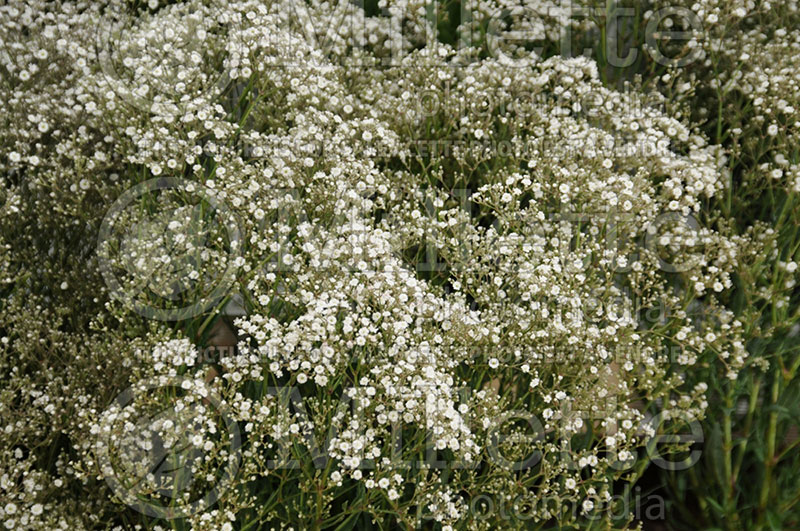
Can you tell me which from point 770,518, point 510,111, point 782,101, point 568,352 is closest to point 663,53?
point 782,101

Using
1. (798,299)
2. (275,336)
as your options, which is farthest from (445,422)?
(798,299)

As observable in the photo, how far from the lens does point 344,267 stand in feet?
11.0

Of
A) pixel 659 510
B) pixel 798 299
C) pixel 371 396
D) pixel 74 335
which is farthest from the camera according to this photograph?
pixel 659 510

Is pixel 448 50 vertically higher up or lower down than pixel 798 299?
higher up

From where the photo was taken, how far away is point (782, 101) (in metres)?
4.11

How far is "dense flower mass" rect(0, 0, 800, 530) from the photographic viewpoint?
3.29 metres

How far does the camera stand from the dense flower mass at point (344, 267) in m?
3.29

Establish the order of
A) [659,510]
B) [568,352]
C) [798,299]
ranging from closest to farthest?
[568,352]
[798,299]
[659,510]

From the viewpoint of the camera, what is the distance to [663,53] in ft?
15.8

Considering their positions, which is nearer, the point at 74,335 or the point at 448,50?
the point at 74,335

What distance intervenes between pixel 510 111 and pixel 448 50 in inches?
21.6

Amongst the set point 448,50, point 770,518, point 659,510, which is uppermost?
point 448,50

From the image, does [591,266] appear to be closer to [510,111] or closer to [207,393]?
[510,111]

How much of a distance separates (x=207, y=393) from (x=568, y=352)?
1691 mm
